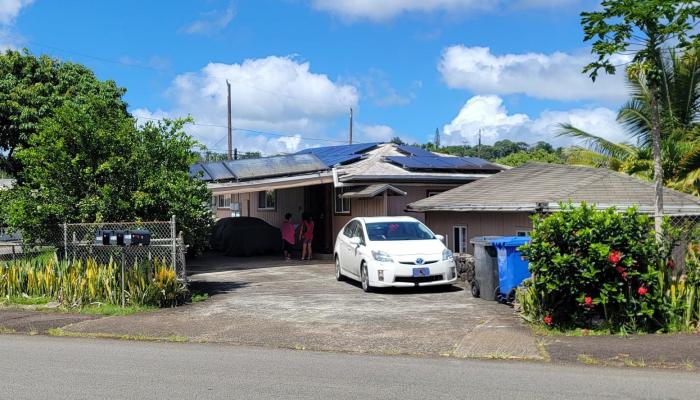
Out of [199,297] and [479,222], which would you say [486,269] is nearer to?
[479,222]

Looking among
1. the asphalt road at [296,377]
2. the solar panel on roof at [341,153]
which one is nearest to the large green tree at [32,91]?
the solar panel on roof at [341,153]

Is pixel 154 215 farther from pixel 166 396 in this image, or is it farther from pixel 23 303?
pixel 166 396

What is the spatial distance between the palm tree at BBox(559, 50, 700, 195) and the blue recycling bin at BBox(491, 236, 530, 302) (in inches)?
271

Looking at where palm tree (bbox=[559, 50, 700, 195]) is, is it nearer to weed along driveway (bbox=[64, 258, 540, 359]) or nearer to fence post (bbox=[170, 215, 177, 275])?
weed along driveway (bbox=[64, 258, 540, 359])

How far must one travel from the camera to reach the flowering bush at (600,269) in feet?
30.6

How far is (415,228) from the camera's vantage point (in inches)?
596

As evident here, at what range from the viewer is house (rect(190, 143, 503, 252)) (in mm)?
20500

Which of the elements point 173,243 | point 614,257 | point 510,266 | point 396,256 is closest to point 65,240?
point 173,243

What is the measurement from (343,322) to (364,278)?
3.53m

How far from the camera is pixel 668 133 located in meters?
18.0

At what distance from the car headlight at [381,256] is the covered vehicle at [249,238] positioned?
1086cm

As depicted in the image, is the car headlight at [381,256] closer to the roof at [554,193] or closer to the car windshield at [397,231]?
the car windshield at [397,231]

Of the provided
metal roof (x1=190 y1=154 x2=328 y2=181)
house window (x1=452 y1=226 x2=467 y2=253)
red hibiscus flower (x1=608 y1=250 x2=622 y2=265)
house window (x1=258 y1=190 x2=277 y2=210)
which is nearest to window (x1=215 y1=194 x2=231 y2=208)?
house window (x1=258 y1=190 x2=277 y2=210)

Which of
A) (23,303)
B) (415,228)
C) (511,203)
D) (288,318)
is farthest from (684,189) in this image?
(23,303)
